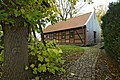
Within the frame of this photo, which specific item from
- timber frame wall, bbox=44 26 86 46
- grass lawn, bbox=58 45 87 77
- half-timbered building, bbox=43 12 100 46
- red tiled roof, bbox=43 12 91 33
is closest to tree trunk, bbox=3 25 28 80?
grass lawn, bbox=58 45 87 77

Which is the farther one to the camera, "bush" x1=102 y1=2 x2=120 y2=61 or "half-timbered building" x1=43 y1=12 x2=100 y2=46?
"half-timbered building" x1=43 y1=12 x2=100 y2=46

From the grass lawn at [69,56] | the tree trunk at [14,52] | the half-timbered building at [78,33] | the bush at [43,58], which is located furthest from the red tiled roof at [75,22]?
the tree trunk at [14,52]

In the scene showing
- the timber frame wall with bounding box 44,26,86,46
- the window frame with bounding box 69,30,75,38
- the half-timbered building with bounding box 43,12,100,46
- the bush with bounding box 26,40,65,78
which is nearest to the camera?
the bush with bounding box 26,40,65,78

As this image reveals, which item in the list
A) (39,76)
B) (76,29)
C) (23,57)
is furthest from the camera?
(76,29)

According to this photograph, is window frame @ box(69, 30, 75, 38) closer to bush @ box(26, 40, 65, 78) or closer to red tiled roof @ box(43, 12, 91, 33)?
red tiled roof @ box(43, 12, 91, 33)

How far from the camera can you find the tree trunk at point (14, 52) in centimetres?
394

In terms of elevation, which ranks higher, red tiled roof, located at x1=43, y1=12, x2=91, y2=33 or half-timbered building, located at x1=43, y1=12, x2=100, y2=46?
red tiled roof, located at x1=43, y1=12, x2=91, y2=33

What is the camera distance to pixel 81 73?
5.33 metres

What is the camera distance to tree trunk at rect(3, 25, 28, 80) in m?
3.94

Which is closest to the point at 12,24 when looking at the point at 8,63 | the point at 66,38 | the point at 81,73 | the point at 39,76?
the point at 8,63

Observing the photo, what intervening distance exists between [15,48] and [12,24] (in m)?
0.54

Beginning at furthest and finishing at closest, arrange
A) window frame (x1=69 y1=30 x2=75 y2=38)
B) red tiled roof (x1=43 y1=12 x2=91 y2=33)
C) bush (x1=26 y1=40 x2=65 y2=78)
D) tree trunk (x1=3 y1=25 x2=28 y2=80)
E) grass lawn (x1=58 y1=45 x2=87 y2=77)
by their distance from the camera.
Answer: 1. window frame (x1=69 y1=30 x2=75 y2=38)
2. red tiled roof (x1=43 y1=12 x2=91 y2=33)
3. grass lawn (x1=58 y1=45 x2=87 y2=77)
4. bush (x1=26 y1=40 x2=65 y2=78)
5. tree trunk (x1=3 y1=25 x2=28 y2=80)

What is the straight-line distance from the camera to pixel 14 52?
3965mm

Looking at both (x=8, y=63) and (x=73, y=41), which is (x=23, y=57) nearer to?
(x=8, y=63)
